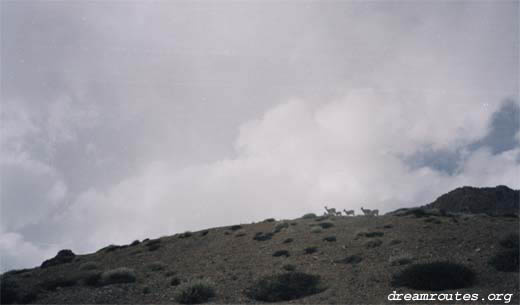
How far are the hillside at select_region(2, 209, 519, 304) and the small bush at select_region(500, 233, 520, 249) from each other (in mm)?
47

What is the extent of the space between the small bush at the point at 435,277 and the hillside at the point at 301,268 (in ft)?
0.22

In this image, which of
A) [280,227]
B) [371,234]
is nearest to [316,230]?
[280,227]

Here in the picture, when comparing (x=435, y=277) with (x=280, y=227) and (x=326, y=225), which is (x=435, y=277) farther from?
(x=280, y=227)

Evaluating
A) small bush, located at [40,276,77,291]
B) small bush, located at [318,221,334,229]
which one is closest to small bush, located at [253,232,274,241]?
small bush, located at [318,221,334,229]

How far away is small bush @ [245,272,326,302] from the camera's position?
1770 cm

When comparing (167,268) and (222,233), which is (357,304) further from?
(222,233)

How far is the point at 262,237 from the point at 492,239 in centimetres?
1758

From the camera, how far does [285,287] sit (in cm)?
1894

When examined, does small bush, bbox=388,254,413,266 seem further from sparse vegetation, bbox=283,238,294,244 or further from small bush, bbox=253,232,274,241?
small bush, bbox=253,232,274,241

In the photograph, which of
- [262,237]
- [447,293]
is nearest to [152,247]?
[262,237]

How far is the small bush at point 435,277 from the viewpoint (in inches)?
642

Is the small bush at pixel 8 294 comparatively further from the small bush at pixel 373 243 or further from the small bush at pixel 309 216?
the small bush at pixel 309 216

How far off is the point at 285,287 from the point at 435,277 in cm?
701

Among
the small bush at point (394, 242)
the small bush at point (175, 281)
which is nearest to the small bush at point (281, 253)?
the small bush at point (394, 242)
